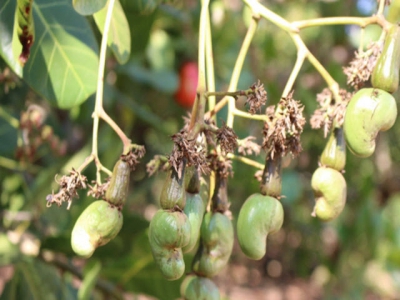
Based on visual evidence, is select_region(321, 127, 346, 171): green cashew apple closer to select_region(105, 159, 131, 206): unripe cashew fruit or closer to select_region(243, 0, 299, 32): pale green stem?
select_region(243, 0, 299, 32): pale green stem

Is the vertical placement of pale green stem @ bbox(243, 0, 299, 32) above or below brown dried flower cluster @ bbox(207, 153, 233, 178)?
above

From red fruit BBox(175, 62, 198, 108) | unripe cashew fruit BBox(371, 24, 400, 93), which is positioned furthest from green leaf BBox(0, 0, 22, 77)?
red fruit BBox(175, 62, 198, 108)

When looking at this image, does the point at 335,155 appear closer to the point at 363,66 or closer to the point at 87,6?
the point at 363,66

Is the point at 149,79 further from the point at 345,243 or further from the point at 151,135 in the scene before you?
the point at 345,243

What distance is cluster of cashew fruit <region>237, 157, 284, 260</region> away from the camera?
0.91m

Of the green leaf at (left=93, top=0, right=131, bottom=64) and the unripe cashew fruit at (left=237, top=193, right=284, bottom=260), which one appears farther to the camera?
the green leaf at (left=93, top=0, right=131, bottom=64)

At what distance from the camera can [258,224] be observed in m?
0.91

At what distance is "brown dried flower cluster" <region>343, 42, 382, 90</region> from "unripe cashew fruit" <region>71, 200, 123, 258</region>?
45cm

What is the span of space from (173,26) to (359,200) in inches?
53.7

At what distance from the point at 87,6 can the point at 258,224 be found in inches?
17.1

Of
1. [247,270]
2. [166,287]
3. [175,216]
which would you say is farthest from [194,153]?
[247,270]

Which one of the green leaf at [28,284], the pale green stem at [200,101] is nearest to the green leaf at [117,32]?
the pale green stem at [200,101]

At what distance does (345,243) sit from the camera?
3.09 m

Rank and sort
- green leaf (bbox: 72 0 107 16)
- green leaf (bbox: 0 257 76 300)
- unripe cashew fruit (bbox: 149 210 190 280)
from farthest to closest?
green leaf (bbox: 0 257 76 300) < green leaf (bbox: 72 0 107 16) < unripe cashew fruit (bbox: 149 210 190 280)
